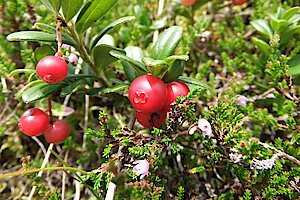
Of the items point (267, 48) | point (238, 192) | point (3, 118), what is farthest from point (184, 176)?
point (3, 118)

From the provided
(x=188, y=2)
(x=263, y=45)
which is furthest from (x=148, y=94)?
(x=188, y=2)

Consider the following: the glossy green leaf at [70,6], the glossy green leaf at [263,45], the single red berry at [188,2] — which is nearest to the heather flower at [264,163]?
the glossy green leaf at [263,45]

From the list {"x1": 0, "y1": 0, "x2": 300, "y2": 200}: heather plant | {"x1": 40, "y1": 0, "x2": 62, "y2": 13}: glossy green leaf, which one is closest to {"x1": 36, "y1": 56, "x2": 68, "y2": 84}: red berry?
{"x1": 0, "y1": 0, "x2": 300, "y2": 200}: heather plant

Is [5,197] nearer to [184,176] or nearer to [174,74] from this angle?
[184,176]

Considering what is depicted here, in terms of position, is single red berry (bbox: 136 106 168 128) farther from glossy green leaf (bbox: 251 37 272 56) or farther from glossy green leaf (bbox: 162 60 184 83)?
glossy green leaf (bbox: 251 37 272 56)

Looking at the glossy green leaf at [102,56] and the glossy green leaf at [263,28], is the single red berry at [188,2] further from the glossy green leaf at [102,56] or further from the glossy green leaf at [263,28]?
the glossy green leaf at [102,56]

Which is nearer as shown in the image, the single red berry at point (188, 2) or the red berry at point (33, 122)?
the red berry at point (33, 122)
